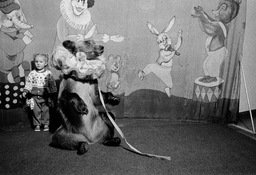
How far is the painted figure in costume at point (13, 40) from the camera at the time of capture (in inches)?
79.8

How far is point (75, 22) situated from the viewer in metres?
2.14

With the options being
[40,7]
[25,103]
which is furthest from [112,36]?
[25,103]

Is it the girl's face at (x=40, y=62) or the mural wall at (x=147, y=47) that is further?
the mural wall at (x=147, y=47)

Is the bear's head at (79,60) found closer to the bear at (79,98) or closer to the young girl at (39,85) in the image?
the bear at (79,98)

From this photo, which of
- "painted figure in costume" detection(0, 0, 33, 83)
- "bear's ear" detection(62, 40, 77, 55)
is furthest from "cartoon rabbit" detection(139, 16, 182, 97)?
"painted figure in costume" detection(0, 0, 33, 83)

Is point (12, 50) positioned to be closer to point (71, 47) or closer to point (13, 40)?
point (13, 40)

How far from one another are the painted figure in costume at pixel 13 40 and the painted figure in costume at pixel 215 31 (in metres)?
1.72

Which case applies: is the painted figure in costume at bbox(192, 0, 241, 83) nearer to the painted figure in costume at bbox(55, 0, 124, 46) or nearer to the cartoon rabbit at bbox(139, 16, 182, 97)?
the cartoon rabbit at bbox(139, 16, 182, 97)

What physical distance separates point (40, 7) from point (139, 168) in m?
1.70

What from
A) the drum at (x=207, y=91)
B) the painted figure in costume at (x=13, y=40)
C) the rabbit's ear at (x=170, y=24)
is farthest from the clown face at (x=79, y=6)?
the drum at (x=207, y=91)

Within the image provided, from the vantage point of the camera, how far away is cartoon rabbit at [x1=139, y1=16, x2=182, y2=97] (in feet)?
7.59

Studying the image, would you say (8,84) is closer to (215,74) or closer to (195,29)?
(195,29)

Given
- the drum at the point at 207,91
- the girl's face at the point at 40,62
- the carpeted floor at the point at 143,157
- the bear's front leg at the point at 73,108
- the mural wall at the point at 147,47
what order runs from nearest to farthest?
the carpeted floor at the point at 143,157, the bear's front leg at the point at 73,108, the girl's face at the point at 40,62, the mural wall at the point at 147,47, the drum at the point at 207,91

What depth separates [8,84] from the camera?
6.93 feet
